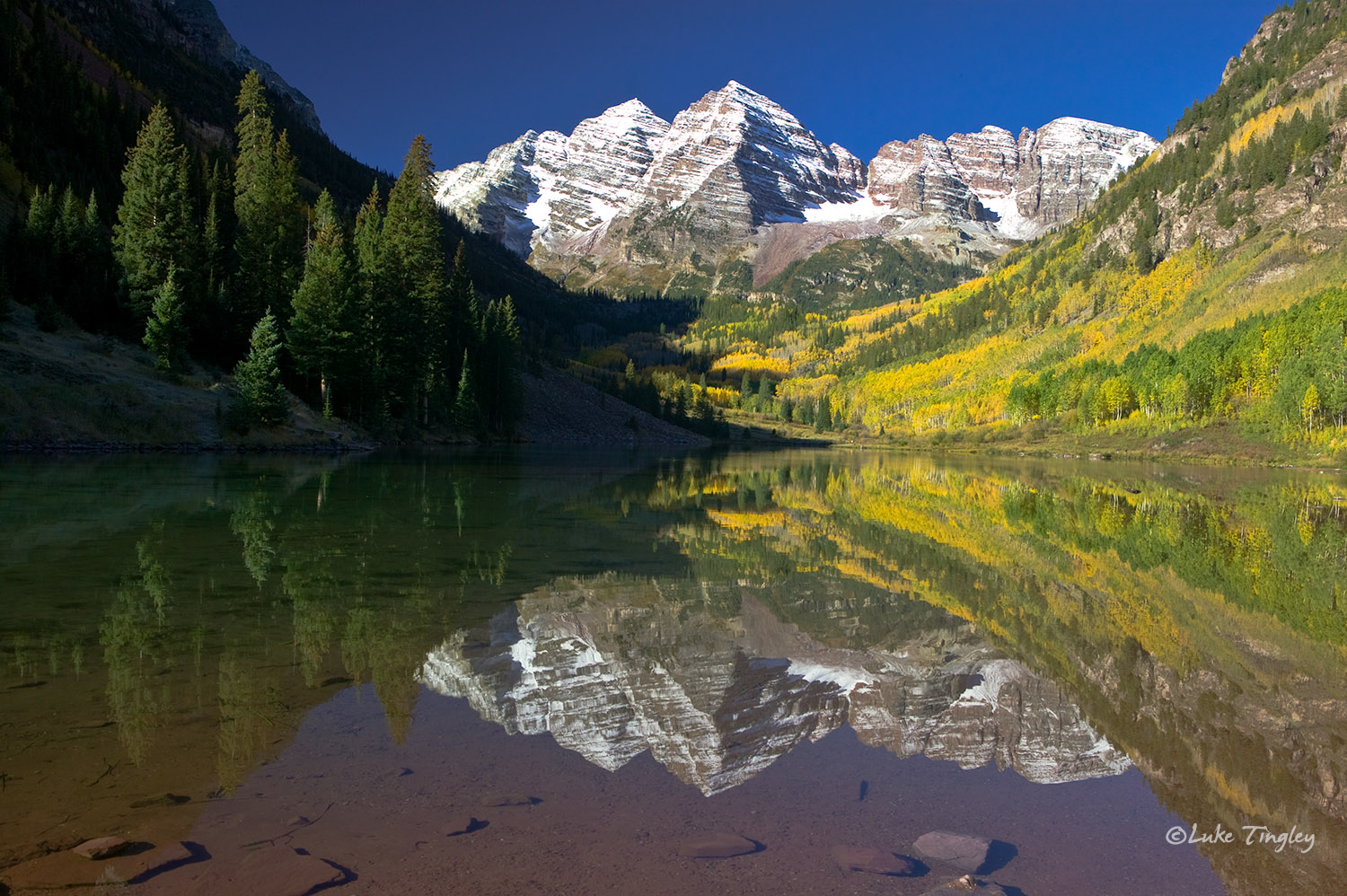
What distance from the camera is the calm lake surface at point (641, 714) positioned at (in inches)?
221

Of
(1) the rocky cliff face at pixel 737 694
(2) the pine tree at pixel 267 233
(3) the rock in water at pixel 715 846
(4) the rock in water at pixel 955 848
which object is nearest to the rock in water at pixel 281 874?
(3) the rock in water at pixel 715 846

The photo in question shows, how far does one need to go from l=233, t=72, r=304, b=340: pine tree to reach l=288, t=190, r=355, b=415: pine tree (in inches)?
140

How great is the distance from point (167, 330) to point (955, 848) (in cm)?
5761

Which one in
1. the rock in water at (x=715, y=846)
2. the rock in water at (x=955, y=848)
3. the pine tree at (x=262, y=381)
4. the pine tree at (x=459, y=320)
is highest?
the pine tree at (x=459, y=320)

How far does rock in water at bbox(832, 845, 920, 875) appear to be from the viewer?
18.2 feet

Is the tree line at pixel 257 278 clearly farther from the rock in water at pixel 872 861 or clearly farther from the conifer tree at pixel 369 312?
the rock in water at pixel 872 861

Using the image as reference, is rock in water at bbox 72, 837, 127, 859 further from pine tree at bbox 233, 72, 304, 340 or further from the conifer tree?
pine tree at bbox 233, 72, 304, 340

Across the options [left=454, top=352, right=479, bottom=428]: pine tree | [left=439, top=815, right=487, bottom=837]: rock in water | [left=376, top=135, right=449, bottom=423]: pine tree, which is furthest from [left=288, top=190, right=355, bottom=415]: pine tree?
[left=439, top=815, right=487, bottom=837]: rock in water

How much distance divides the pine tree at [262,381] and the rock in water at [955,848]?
5273 cm

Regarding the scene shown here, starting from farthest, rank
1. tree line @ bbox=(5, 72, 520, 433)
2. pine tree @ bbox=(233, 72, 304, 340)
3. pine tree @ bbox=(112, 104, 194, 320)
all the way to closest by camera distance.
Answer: pine tree @ bbox=(233, 72, 304, 340) < pine tree @ bbox=(112, 104, 194, 320) < tree line @ bbox=(5, 72, 520, 433)

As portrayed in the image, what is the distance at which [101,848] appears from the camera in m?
5.21

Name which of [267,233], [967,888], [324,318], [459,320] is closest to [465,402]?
[459,320]

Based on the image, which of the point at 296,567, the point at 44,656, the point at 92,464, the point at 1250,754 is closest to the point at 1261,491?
the point at 1250,754

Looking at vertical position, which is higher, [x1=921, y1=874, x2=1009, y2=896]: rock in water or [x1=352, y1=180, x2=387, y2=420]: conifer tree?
[x1=352, y1=180, x2=387, y2=420]: conifer tree
